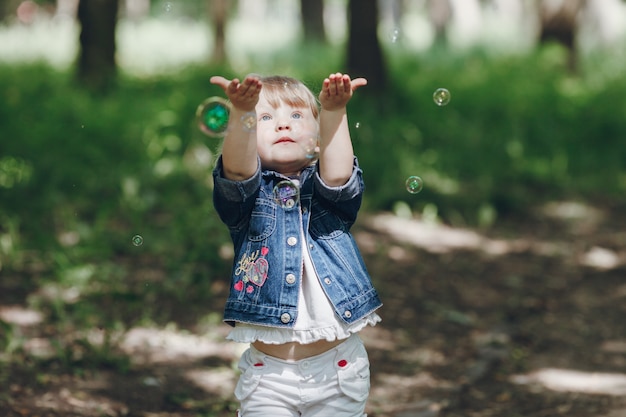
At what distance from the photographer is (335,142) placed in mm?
2979

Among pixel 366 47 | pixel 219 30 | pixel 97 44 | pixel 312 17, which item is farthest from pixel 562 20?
pixel 312 17

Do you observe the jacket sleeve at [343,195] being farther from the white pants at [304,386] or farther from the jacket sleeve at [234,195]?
the white pants at [304,386]

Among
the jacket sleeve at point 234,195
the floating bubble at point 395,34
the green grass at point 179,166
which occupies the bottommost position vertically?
the jacket sleeve at point 234,195

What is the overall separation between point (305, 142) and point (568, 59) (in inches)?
501

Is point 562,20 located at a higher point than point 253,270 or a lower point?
higher

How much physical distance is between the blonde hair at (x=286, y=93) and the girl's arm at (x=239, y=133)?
0.72 ft

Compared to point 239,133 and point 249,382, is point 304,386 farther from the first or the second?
point 239,133

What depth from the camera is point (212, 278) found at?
249 inches

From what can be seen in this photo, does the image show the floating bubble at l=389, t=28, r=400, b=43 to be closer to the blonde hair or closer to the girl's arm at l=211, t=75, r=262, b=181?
the blonde hair

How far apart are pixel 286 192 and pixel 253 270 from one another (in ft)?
0.90

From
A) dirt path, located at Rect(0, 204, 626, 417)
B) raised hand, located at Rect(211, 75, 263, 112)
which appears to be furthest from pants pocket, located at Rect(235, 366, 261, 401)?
dirt path, located at Rect(0, 204, 626, 417)

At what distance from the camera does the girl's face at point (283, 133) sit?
3.00 metres

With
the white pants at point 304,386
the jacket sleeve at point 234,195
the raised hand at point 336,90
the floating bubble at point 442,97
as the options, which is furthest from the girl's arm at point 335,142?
the floating bubble at point 442,97

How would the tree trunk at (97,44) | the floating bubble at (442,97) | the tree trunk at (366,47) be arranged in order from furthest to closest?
1. the tree trunk at (366,47)
2. the tree trunk at (97,44)
3. the floating bubble at (442,97)
